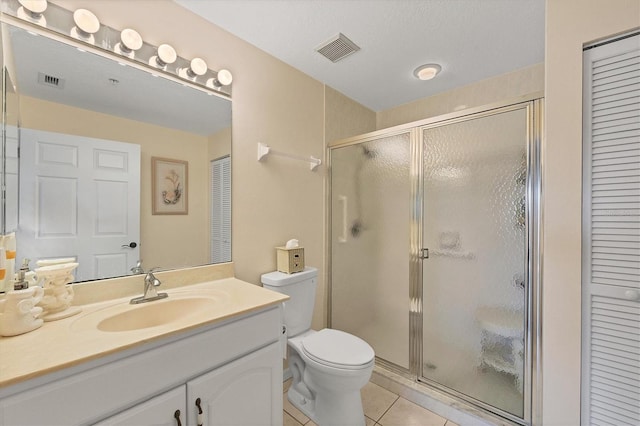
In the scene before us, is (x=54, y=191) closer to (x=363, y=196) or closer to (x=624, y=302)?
(x=363, y=196)

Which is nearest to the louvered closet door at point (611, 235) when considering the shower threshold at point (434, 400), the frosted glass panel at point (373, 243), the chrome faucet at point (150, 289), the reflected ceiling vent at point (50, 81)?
the shower threshold at point (434, 400)

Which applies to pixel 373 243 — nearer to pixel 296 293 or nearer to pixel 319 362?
pixel 296 293

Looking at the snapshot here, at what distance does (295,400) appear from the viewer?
65.5 inches

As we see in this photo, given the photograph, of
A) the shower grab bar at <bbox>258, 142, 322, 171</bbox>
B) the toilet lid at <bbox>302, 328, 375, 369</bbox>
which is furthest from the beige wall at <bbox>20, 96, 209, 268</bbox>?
the toilet lid at <bbox>302, 328, 375, 369</bbox>

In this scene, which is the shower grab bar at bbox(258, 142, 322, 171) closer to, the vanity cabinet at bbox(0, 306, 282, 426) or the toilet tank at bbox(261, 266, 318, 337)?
the toilet tank at bbox(261, 266, 318, 337)

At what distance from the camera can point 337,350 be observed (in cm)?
147

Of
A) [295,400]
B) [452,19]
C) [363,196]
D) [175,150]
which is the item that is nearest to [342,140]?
[363,196]

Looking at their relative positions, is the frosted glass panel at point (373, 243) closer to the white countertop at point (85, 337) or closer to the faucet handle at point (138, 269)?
the white countertop at point (85, 337)

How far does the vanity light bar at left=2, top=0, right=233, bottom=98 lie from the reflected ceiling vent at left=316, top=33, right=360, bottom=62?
25.6 inches

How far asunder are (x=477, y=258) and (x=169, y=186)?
179 cm

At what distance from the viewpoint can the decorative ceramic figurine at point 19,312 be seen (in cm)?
79

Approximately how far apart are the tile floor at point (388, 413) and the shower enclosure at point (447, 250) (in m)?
0.18

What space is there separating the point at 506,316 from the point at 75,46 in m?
2.48

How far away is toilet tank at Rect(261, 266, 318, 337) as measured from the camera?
A: 64.9 inches
